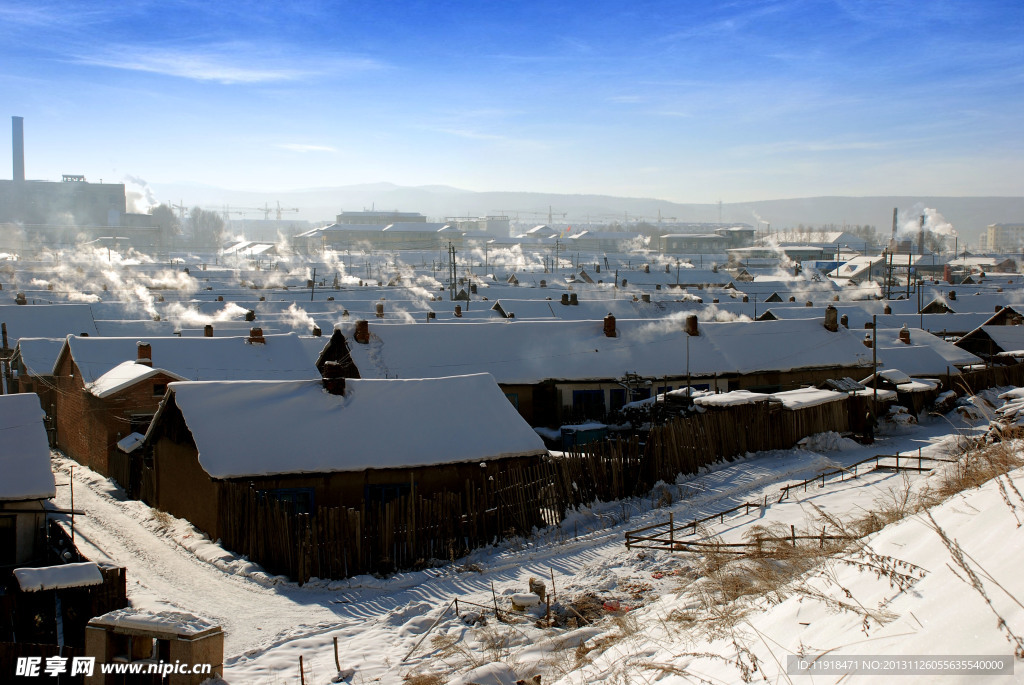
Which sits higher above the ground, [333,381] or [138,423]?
[333,381]

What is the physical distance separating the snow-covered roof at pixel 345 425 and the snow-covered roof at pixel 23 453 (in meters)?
2.92

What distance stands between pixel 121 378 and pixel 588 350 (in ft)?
57.5

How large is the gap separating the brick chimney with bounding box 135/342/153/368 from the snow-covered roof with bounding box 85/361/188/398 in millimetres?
316

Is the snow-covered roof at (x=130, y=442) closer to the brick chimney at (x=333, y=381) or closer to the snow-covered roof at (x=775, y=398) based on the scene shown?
the brick chimney at (x=333, y=381)

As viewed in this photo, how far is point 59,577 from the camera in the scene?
45.4 feet

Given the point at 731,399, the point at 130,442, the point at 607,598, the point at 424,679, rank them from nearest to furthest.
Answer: the point at 424,679, the point at 607,598, the point at 130,442, the point at 731,399

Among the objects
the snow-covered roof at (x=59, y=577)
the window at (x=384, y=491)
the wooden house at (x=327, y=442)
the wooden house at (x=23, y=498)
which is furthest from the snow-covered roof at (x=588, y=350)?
the snow-covered roof at (x=59, y=577)

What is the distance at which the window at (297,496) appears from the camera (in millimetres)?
18078

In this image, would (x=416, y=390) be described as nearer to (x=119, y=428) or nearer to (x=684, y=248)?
(x=119, y=428)

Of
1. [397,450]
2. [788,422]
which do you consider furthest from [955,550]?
[788,422]

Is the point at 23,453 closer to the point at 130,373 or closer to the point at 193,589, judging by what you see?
the point at 193,589

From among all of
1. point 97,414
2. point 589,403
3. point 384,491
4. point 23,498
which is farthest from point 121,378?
point 589,403

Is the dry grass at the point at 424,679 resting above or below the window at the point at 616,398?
above

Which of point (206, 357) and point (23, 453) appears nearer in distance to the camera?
point (23, 453)
